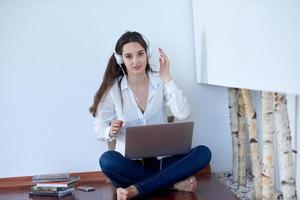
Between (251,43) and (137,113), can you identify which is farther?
(137,113)

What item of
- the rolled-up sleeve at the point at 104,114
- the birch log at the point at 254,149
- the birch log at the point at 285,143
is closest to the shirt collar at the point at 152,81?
the rolled-up sleeve at the point at 104,114

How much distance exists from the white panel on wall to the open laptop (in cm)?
35

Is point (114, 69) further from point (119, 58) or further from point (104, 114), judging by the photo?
point (104, 114)

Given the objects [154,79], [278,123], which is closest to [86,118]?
[154,79]

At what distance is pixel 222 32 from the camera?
79.3 inches

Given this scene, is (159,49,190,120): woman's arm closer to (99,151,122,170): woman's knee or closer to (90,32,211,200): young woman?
(90,32,211,200): young woman

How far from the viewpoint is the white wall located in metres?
2.48

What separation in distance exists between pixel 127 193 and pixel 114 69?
29.0 inches

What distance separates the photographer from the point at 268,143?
1.82m

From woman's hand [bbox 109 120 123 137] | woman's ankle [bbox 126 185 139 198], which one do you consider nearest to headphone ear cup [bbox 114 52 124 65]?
woman's hand [bbox 109 120 123 137]

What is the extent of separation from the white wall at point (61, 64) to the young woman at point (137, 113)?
286mm

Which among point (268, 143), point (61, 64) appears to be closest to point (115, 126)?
point (61, 64)

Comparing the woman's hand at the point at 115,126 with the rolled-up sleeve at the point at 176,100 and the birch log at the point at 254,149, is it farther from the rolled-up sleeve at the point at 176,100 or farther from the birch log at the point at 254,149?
the birch log at the point at 254,149

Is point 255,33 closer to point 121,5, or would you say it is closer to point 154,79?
point 154,79
